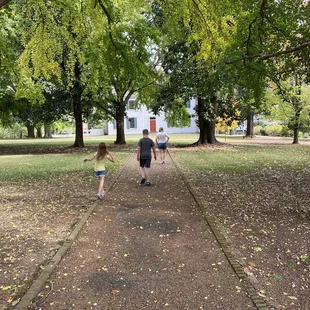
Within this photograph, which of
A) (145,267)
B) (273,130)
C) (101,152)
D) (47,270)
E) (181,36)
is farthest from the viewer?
(273,130)

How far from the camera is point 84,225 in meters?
6.41

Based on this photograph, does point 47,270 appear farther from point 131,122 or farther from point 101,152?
point 131,122

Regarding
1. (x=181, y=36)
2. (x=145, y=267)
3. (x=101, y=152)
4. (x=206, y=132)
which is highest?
(x=181, y=36)

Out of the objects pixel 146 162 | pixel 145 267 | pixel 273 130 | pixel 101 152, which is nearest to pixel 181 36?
pixel 146 162

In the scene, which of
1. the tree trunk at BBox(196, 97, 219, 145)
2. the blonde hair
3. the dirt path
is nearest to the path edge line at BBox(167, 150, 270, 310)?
the dirt path

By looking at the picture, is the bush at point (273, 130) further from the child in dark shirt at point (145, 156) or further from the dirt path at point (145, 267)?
the dirt path at point (145, 267)

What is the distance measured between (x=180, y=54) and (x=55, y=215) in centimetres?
1969

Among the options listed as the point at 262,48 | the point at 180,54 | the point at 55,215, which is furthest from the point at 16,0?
the point at 180,54

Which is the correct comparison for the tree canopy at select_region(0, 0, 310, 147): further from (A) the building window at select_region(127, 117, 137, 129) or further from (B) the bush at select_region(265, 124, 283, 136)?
(A) the building window at select_region(127, 117, 137, 129)

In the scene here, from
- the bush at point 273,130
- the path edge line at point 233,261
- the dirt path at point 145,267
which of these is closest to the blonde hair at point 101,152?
the dirt path at point 145,267

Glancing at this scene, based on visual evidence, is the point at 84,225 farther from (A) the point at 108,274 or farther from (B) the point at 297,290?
(B) the point at 297,290

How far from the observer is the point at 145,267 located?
4531 millimetres

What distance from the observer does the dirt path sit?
369cm

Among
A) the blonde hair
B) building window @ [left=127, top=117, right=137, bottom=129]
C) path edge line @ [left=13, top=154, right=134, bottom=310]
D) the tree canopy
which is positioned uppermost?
the tree canopy
